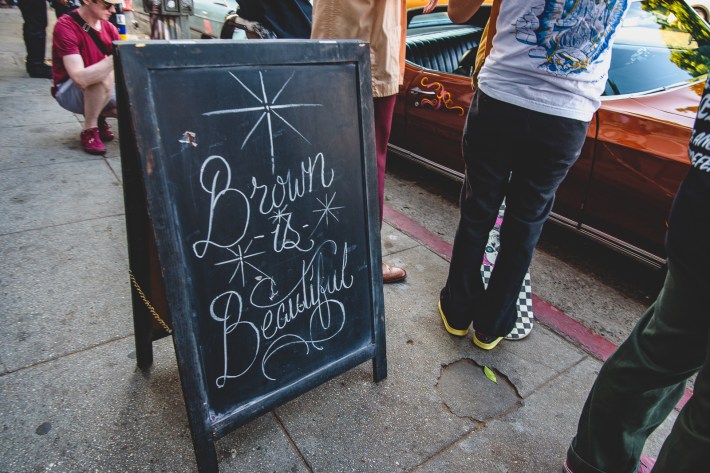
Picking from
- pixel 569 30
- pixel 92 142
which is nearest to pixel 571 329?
pixel 569 30

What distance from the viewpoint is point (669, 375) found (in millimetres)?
1386

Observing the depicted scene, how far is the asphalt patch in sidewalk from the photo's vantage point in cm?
205

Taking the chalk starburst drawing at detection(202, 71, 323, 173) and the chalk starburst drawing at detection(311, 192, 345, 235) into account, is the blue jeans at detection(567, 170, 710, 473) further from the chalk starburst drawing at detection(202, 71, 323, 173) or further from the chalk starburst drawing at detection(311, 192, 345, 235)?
the chalk starburst drawing at detection(202, 71, 323, 173)

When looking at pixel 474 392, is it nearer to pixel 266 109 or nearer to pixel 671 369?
pixel 671 369

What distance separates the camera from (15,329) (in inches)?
85.7

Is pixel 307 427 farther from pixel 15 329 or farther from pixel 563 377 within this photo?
pixel 15 329

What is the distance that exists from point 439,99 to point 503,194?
1897 millimetres

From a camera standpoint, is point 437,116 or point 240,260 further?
point 437,116

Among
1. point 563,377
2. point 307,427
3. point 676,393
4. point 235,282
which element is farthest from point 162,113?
point 563,377

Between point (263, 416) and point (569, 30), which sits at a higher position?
point (569, 30)

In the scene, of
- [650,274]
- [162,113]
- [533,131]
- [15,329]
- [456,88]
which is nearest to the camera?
[162,113]

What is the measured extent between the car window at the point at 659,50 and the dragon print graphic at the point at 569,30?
134 centimetres

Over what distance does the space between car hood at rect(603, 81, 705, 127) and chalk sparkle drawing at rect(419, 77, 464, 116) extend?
1.16 meters

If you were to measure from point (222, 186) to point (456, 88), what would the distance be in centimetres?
268
